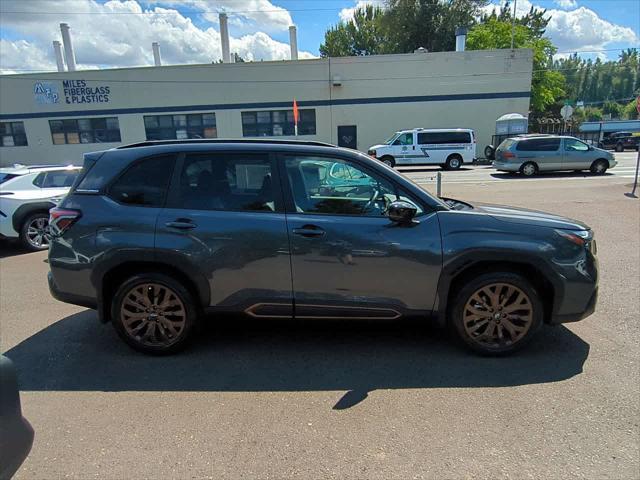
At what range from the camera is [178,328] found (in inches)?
140

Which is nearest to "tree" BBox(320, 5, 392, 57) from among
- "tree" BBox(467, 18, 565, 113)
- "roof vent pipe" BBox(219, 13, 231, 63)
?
"tree" BBox(467, 18, 565, 113)

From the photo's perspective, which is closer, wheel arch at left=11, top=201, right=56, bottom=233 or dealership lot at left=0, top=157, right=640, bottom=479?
dealership lot at left=0, top=157, right=640, bottom=479

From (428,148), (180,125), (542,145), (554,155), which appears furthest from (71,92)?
(554,155)

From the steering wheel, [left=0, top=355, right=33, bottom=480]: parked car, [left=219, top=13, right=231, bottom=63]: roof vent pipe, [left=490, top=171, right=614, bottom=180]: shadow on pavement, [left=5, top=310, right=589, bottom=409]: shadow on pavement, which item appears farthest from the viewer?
[left=219, top=13, right=231, bottom=63]: roof vent pipe

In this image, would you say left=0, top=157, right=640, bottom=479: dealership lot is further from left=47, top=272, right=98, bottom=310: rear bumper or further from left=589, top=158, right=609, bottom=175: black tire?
left=589, top=158, right=609, bottom=175: black tire

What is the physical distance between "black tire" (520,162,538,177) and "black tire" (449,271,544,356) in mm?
16131

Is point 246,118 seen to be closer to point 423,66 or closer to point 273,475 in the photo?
point 423,66

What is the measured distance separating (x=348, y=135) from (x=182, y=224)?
26062 millimetres

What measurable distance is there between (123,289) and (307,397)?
1.82 m

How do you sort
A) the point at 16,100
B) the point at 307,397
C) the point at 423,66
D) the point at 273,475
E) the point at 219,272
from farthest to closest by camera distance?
the point at 16,100
the point at 423,66
the point at 219,272
the point at 307,397
the point at 273,475

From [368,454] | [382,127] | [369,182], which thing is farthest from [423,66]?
Answer: [368,454]

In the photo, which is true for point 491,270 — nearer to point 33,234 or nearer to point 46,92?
point 33,234

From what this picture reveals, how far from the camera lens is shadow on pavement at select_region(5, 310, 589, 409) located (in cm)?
317

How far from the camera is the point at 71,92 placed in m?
28.4
